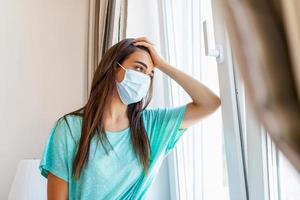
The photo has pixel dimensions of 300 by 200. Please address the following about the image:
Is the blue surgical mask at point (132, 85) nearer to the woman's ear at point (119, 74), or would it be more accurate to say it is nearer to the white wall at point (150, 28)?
the woman's ear at point (119, 74)

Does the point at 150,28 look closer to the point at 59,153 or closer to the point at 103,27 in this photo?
the point at 103,27

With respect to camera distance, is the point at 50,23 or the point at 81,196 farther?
the point at 50,23

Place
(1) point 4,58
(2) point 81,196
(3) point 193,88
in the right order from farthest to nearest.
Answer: (1) point 4,58 → (3) point 193,88 → (2) point 81,196

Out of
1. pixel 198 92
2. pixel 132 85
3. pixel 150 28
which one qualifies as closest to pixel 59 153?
pixel 132 85

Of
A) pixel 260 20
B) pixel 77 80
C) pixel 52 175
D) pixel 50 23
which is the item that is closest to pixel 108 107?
pixel 52 175

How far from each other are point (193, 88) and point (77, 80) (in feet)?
4.23

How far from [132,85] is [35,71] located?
1215 millimetres

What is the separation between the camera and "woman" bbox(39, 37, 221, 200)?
3.32 feet

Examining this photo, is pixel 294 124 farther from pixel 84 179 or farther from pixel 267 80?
pixel 84 179

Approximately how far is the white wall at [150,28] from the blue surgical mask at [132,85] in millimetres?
453

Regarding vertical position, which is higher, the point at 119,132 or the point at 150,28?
the point at 150,28

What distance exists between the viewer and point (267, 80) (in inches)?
12.9

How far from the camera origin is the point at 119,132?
3.62 feet

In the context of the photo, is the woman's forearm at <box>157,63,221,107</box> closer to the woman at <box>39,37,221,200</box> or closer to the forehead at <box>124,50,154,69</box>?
the woman at <box>39,37,221,200</box>
